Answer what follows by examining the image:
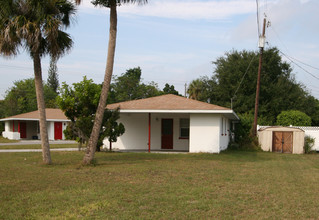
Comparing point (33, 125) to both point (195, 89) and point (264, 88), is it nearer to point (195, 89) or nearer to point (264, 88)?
point (195, 89)

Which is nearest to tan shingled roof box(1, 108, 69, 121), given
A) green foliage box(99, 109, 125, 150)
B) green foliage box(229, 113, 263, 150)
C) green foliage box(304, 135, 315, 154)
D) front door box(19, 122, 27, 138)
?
front door box(19, 122, 27, 138)

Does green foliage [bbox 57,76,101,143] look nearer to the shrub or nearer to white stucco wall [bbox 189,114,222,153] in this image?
white stucco wall [bbox 189,114,222,153]

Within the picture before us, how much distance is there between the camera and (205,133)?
738 inches

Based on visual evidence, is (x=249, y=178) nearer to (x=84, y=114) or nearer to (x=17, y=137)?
(x=84, y=114)

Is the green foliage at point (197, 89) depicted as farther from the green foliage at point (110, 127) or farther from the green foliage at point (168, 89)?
the green foliage at point (110, 127)

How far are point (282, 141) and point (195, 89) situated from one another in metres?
25.1

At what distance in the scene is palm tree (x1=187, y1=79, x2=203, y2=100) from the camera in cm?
4521

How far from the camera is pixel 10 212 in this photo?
6.43 meters

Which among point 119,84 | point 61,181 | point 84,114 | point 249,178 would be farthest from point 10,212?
point 119,84

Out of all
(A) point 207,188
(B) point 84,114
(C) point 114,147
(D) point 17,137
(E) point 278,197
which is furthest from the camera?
(D) point 17,137

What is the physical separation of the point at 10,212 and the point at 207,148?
44.5 feet

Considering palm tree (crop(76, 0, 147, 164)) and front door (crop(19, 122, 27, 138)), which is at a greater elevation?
palm tree (crop(76, 0, 147, 164))

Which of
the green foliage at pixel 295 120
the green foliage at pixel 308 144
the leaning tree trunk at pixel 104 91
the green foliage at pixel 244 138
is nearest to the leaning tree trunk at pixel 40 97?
the leaning tree trunk at pixel 104 91

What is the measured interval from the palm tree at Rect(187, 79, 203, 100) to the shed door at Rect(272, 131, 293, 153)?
2230 cm
